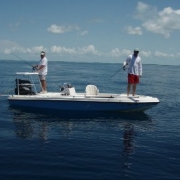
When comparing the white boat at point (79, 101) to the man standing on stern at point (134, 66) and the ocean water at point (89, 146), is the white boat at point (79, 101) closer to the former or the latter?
the ocean water at point (89, 146)

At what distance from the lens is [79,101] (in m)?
15.6

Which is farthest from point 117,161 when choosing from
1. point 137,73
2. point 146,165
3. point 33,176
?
point 137,73

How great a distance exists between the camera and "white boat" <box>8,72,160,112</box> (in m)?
15.4

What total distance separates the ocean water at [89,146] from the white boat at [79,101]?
18.1 inches

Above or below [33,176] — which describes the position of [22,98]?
above

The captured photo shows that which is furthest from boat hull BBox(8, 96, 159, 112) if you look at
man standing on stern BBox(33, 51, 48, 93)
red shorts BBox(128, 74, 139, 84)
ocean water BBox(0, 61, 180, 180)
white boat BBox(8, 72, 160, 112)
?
man standing on stern BBox(33, 51, 48, 93)

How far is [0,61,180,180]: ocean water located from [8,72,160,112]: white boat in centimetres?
46

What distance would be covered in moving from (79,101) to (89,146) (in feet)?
17.5

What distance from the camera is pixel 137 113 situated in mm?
15828

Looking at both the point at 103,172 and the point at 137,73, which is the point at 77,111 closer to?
the point at 137,73

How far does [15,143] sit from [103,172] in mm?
3822

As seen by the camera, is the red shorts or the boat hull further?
the boat hull

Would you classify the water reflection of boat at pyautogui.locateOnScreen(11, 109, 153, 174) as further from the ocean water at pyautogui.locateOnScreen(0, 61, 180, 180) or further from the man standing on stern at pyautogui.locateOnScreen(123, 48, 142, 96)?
the man standing on stern at pyautogui.locateOnScreen(123, 48, 142, 96)

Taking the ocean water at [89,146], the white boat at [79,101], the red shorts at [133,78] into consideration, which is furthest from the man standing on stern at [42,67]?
the red shorts at [133,78]
